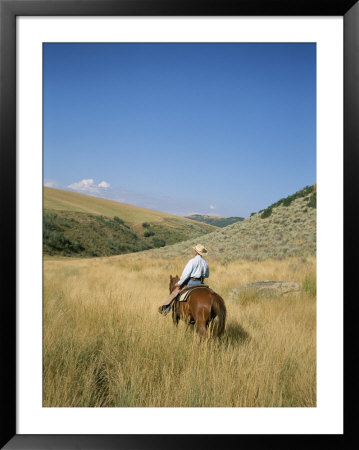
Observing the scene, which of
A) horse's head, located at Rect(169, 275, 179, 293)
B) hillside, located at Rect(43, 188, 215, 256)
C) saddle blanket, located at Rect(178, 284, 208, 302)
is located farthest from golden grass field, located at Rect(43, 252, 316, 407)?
hillside, located at Rect(43, 188, 215, 256)

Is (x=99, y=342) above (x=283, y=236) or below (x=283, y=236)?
below

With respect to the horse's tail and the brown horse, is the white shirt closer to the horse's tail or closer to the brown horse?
the brown horse

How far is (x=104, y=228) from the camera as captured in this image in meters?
33.1

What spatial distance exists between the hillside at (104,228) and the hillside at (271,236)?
679 cm

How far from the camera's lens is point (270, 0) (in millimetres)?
2971

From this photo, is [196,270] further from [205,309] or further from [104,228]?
[104,228]

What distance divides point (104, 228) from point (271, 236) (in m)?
19.1

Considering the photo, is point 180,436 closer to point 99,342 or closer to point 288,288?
point 99,342

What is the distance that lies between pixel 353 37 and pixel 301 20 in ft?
1.79

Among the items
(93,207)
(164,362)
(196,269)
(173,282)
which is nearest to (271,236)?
(173,282)

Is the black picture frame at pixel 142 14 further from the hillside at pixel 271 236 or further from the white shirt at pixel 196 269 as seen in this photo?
the hillside at pixel 271 236

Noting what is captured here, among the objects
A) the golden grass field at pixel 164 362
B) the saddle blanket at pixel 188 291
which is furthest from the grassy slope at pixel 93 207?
the saddle blanket at pixel 188 291

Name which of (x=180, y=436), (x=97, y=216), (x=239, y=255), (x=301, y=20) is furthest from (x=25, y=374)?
(x=97, y=216)

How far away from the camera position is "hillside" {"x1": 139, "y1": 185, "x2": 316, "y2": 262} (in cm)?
1686
